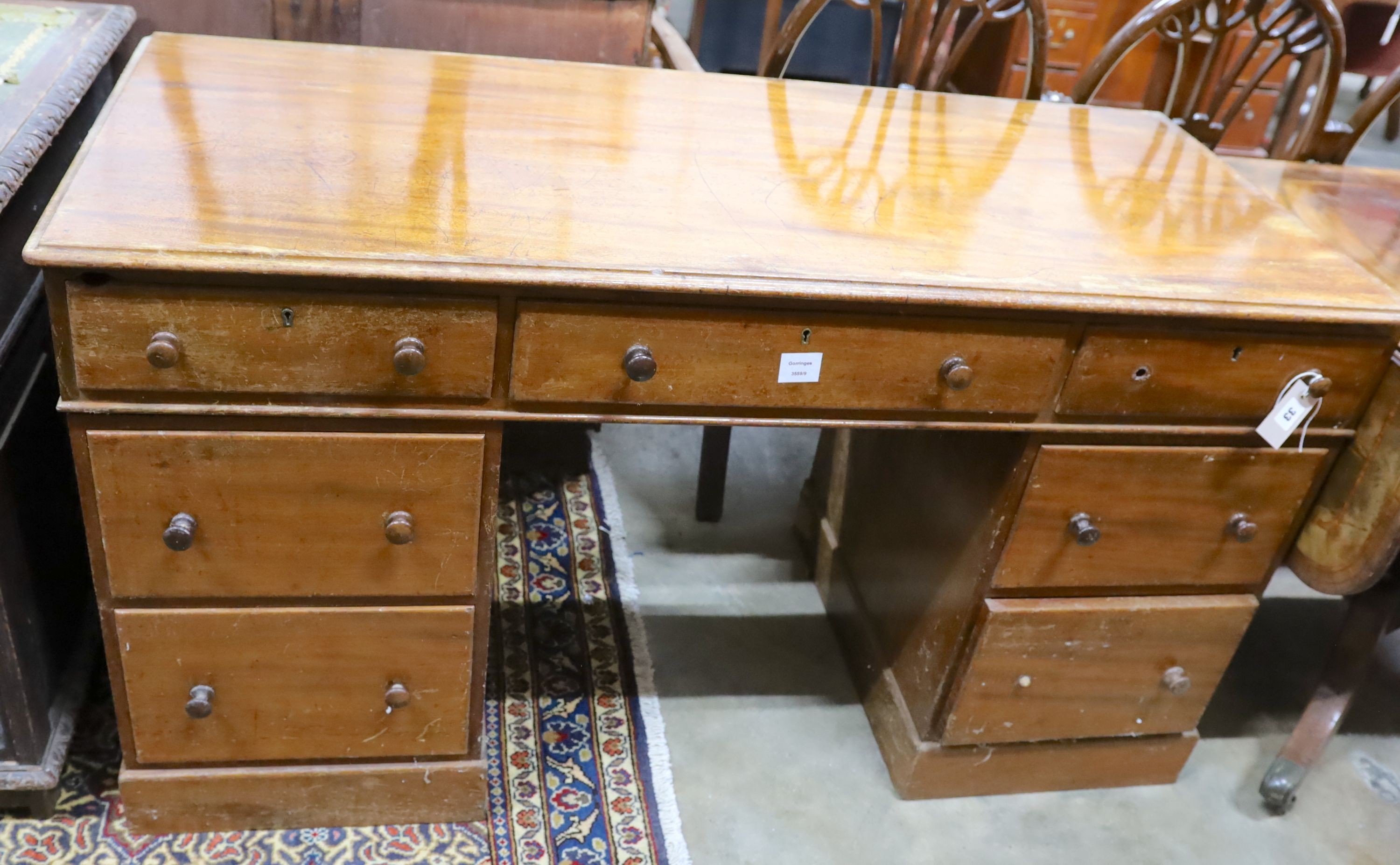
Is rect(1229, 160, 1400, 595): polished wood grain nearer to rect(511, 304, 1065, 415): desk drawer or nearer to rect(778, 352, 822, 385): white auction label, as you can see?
rect(511, 304, 1065, 415): desk drawer

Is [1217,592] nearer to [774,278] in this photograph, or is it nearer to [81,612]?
[774,278]

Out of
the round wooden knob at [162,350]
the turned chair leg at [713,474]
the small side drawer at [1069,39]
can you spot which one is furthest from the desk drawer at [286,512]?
the small side drawer at [1069,39]

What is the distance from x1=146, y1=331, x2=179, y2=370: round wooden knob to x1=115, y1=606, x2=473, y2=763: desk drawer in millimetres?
352

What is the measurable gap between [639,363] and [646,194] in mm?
229

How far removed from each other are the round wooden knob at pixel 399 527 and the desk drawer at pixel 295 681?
13cm

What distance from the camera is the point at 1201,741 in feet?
5.95

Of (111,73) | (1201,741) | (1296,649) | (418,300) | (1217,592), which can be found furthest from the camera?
(1296,649)

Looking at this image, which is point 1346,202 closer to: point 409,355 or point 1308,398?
point 1308,398

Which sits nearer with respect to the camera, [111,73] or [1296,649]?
[111,73]

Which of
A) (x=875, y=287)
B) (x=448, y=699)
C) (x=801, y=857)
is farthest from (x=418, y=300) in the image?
(x=801, y=857)

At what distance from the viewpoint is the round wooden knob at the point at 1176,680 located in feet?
5.04

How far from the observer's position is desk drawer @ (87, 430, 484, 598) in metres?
1.14

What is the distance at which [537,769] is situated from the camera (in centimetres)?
160

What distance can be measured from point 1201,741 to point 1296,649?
0.39m
